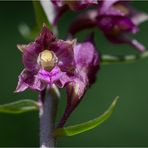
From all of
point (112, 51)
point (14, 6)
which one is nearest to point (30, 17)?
point (14, 6)

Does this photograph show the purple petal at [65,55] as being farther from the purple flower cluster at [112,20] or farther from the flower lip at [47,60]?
the purple flower cluster at [112,20]

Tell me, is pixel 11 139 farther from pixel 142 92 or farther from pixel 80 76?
pixel 80 76

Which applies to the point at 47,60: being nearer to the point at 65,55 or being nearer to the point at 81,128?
Answer: the point at 65,55

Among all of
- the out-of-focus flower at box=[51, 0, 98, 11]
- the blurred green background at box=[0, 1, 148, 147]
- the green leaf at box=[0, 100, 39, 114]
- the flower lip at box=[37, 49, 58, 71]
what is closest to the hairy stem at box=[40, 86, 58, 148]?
the green leaf at box=[0, 100, 39, 114]

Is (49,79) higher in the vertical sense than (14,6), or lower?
higher

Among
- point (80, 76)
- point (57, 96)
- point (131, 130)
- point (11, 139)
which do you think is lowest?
point (131, 130)

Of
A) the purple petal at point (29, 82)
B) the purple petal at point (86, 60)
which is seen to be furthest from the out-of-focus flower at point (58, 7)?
the purple petal at point (29, 82)

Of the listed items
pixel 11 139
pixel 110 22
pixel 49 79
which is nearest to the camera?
pixel 49 79
